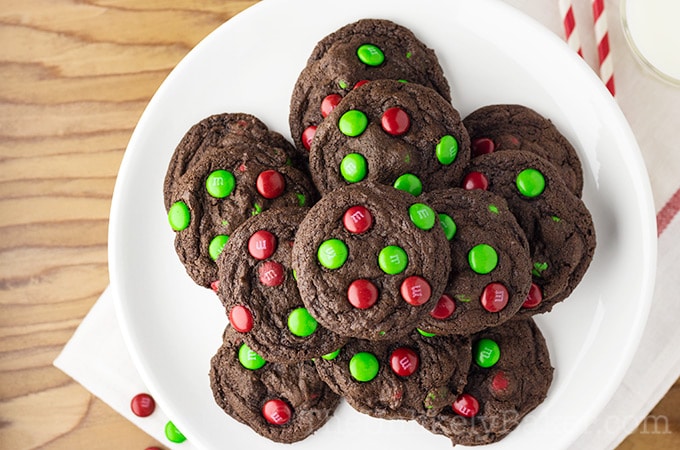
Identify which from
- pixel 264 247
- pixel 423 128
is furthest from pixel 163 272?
pixel 423 128

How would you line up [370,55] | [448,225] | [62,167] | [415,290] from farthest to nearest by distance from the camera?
[62,167], [370,55], [448,225], [415,290]

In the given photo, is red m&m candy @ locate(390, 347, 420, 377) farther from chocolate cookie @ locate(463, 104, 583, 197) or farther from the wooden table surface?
the wooden table surface

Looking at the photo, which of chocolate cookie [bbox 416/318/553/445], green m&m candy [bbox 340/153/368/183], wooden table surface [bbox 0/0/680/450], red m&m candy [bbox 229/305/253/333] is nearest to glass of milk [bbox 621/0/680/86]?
chocolate cookie [bbox 416/318/553/445]

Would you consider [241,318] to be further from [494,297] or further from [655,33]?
[655,33]

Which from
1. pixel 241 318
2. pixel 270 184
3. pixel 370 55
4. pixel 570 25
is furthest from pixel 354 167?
pixel 570 25

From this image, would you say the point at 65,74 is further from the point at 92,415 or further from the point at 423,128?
the point at 423,128
